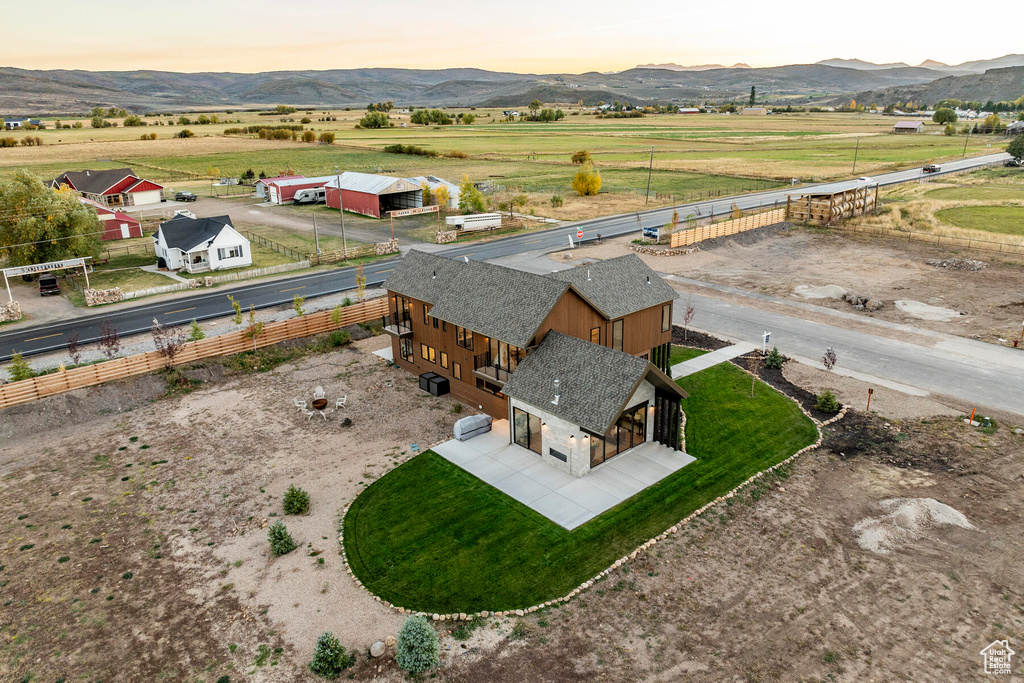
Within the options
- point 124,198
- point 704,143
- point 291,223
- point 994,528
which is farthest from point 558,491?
point 704,143

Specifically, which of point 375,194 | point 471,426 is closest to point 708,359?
point 471,426

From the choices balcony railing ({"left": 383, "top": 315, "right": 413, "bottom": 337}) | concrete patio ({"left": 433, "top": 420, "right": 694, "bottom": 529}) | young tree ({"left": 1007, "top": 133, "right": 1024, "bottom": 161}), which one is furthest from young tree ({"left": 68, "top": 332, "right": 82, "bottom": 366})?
young tree ({"left": 1007, "top": 133, "right": 1024, "bottom": 161})

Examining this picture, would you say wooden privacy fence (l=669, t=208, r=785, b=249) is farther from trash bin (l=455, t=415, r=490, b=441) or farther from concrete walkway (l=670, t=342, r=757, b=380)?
trash bin (l=455, t=415, r=490, b=441)

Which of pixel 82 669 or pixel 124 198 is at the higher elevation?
pixel 124 198

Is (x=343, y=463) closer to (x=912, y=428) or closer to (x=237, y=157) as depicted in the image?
(x=912, y=428)

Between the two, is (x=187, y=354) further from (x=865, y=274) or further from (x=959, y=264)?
(x=959, y=264)

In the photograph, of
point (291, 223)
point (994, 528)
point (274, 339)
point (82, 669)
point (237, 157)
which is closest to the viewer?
point (82, 669)
